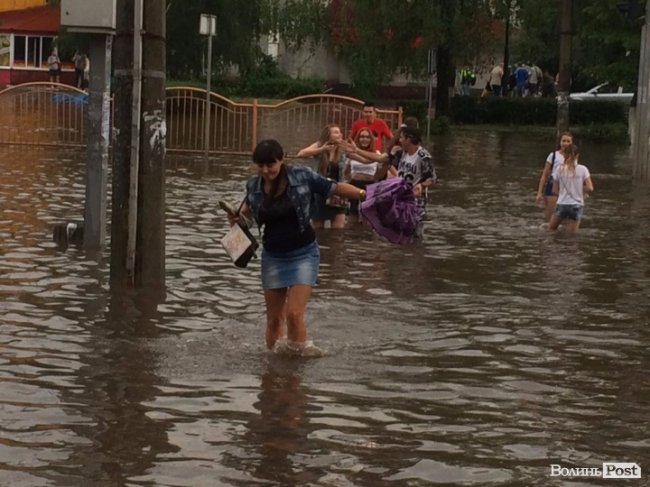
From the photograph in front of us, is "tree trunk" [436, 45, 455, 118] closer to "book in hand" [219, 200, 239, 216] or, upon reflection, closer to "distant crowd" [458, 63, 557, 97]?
"distant crowd" [458, 63, 557, 97]

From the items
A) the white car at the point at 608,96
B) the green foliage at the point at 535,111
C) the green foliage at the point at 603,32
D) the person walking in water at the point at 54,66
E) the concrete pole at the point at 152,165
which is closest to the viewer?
the concrete pole at the point at 152,165

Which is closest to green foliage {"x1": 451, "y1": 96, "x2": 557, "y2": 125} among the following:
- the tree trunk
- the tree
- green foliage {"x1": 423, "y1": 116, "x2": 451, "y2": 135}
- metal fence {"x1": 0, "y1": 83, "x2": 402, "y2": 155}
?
the tree trunk

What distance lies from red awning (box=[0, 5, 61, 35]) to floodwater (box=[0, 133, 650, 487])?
4968 cm

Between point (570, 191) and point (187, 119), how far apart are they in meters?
17.1

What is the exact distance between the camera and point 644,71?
90.5ft

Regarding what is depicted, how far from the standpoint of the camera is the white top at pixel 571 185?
1864 centimetres

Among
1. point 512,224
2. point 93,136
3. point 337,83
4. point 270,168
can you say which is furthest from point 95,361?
point 337,83

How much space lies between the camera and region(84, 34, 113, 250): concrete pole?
15.1 metres

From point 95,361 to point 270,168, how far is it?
69.3 inches

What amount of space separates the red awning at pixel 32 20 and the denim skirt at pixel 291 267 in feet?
180

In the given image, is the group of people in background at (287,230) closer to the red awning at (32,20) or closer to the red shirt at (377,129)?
the red shirt at (377,129)

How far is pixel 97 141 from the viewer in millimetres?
15312

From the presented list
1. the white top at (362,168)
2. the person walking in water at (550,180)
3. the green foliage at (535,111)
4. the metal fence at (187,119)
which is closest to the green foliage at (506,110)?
the green foliage at (535,111)

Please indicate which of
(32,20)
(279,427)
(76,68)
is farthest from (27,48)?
(279,427)
